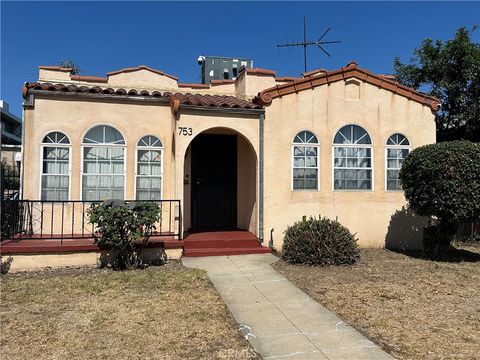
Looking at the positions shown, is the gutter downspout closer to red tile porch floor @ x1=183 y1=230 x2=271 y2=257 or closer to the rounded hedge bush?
red tile porch floor @ x1=183 y1=230 x2=271 y2=257

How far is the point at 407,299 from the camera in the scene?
5.53m

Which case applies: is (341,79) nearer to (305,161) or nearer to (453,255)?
(305,161)

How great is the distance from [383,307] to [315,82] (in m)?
5.52

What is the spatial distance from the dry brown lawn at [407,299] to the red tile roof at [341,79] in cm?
371

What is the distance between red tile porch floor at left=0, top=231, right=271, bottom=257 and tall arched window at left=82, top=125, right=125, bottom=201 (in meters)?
1.13

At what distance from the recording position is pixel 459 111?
473 inches

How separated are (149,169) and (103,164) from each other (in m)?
0.98

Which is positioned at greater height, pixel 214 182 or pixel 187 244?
pixel 214 182

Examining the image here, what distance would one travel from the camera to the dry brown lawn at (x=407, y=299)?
160 inches

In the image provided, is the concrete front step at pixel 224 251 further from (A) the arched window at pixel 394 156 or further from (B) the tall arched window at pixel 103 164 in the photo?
(A) the arched window at pixel 394 156

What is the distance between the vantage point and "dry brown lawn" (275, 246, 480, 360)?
4.07m

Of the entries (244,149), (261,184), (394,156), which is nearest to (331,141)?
(394,156)

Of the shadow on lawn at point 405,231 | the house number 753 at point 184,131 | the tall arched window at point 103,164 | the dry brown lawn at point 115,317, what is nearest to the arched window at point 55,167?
the tall arched window at point 103,164

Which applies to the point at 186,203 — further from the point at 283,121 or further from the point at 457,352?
the point at 457,352
